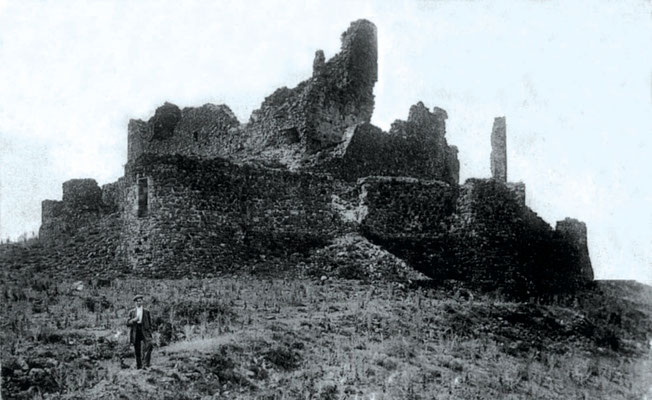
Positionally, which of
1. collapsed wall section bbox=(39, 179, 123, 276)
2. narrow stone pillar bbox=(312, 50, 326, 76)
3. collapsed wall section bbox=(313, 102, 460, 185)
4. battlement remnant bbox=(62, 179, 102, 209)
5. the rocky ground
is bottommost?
the rocky ground

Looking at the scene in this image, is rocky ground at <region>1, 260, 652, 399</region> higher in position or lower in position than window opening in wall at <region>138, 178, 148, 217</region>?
lower

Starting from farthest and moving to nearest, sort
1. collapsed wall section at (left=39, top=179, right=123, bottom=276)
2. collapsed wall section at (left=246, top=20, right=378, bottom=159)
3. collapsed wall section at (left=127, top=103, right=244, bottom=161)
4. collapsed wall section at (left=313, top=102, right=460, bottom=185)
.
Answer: collapsed wall section at (left=127, top=103, right=244, bottom=161)
collapsed wall section at (left=246, top=20, right=378, bottom=159)
collapsed wall section at (left=313, top=102, right=460, bottom=185)
collapsed wall section at (left=39, top=179, right=123, bottom=276)

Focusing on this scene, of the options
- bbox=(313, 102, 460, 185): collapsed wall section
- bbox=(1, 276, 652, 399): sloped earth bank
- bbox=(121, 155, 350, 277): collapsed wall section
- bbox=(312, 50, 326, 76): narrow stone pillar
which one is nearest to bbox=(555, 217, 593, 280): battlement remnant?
bbox=(1, 276, 652, 399): sloped earth bank

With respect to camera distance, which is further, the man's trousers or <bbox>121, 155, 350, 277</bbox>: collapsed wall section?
<bbox>121, 155, 350, 277</bbox>: collapsed wall section

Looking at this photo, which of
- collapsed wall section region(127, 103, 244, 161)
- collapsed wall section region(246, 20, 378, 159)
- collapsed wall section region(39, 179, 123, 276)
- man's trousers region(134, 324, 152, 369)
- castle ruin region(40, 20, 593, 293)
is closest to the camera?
man's trousers region(134, 324, 152, 369)

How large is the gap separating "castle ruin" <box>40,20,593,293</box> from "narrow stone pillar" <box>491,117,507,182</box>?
848 centimetres

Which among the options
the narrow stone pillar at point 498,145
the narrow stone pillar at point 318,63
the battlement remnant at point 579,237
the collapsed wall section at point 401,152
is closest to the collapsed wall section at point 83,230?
the collapsed wall section at point 401,152

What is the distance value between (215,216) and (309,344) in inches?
271

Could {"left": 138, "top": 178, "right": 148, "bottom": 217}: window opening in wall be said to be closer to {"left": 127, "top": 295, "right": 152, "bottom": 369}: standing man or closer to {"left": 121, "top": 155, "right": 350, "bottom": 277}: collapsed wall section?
{"left": 121, "top": 155, "right": 350, "bottom": 277}: collapsed wall section

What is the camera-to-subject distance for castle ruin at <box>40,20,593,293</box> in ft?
66.7

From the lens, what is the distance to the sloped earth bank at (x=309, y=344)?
41.2ft

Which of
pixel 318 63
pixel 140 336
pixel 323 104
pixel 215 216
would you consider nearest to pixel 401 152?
pixel 323 104

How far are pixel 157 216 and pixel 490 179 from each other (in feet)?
30.8

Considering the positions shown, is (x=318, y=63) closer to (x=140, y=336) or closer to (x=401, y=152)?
(x=401, y=152)
